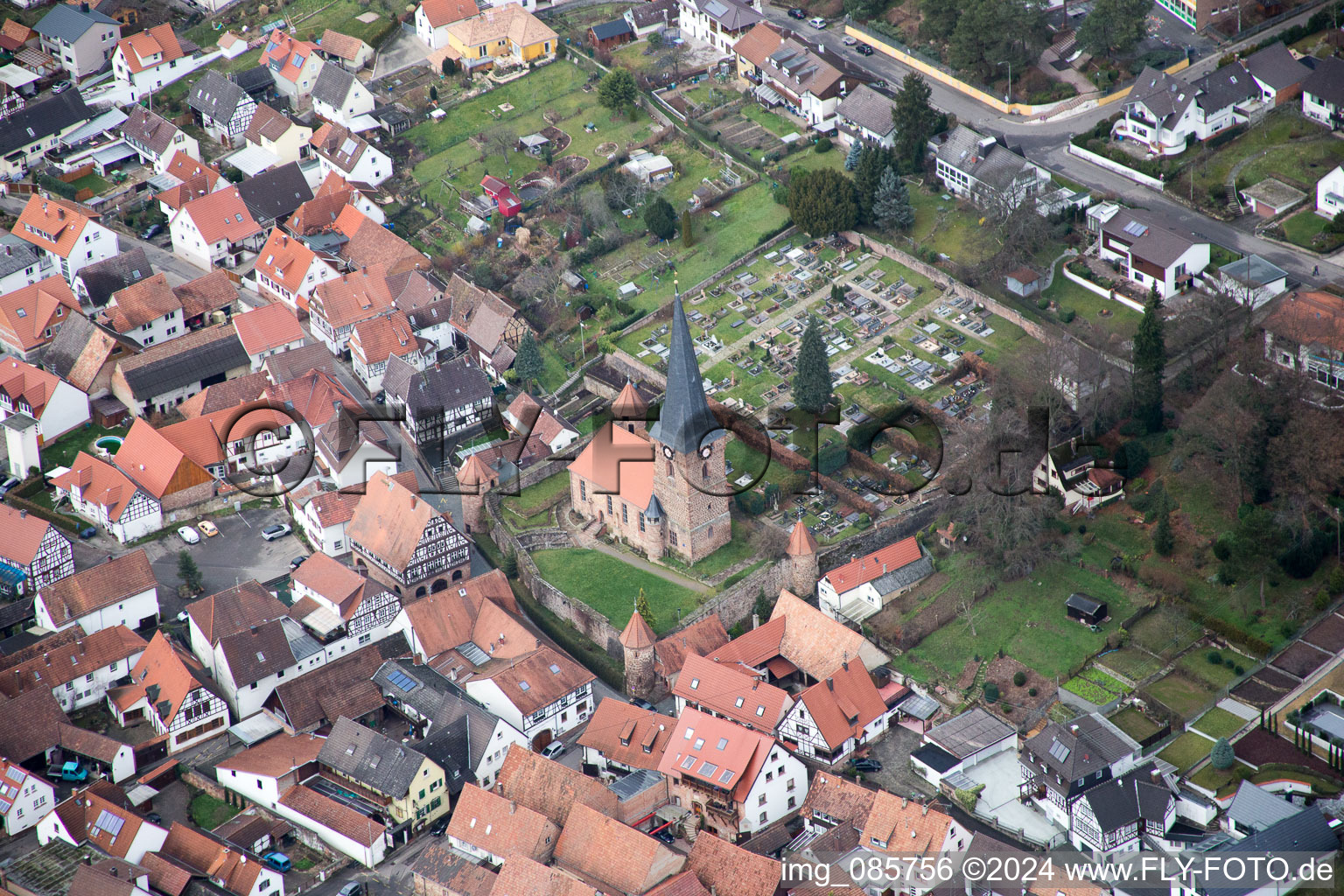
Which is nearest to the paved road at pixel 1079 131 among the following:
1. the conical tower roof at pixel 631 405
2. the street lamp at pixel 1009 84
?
the street lamp at pixel 1009 84

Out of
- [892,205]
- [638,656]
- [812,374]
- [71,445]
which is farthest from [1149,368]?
[71,445]

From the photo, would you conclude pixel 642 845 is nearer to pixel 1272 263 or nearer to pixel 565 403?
pixel 565 403

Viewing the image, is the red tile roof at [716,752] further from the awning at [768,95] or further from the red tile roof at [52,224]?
the red tile roof at [52,224]

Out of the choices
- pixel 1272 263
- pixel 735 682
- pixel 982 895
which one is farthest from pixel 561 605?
pixel 1272 263

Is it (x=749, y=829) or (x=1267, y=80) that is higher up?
(x=1267, y=80)

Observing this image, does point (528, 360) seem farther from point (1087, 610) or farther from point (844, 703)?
point (1087, 610)

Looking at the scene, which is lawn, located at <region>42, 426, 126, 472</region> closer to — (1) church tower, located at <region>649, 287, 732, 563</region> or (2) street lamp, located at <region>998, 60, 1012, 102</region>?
(1) church tower, located at <region>649, 287, 732, 563</region>

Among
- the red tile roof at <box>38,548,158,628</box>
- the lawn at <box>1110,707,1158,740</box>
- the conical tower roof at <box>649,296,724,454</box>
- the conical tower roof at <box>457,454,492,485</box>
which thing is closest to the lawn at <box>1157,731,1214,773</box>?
the lawn at <box>1110,707,1158,740</box>
